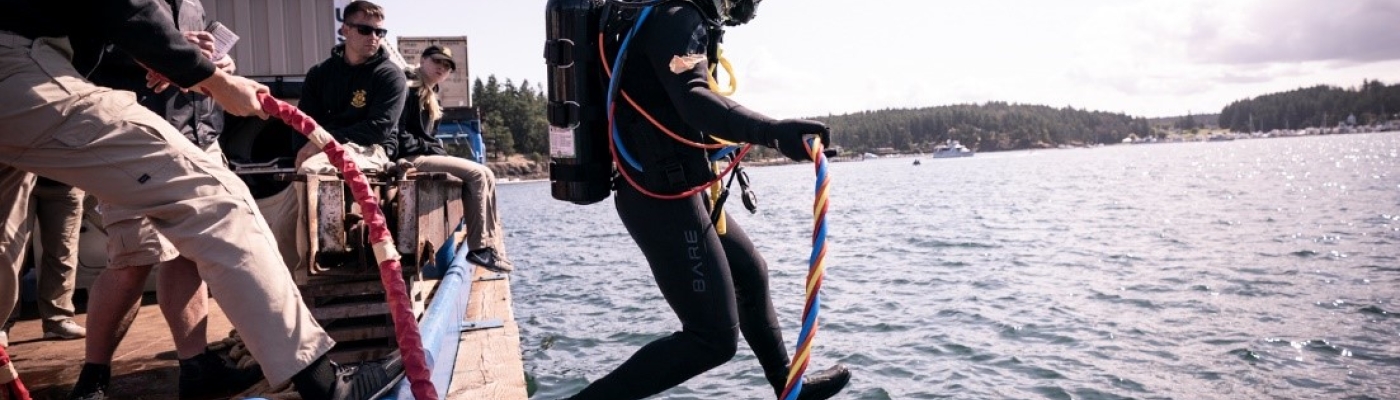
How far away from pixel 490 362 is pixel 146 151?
269 cm

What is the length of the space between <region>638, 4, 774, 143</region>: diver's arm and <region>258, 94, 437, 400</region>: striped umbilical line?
108cm

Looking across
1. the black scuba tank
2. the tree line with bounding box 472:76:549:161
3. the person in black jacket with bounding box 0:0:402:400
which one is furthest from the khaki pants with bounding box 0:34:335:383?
the tree line with bounding box 472:76:549:161

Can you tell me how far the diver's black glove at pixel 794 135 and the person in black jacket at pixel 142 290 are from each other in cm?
224

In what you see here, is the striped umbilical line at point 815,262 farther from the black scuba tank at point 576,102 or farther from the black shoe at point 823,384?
the black scuba tank at point 576,102

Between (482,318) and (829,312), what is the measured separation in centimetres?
916

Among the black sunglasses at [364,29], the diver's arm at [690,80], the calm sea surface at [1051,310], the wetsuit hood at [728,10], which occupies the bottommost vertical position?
the calm sea surface at [1051,310]

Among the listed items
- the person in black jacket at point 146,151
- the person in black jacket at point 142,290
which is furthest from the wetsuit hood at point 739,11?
the person in black jacket at point 142,290

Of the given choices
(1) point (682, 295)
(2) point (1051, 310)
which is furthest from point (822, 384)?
(2) point (1051, 310)

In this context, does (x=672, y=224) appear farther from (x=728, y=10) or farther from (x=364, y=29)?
(x=364, y=29)

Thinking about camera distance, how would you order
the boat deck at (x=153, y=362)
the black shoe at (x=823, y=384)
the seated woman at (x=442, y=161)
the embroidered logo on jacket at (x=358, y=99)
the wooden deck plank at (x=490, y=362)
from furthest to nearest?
the seated woman at (x=442, y=161) < the embroidered logo on jacket at (x=358, y=99) < the wooden deck plank at (x=490, y=362) < the boat deck at (x=153, y=362) < the black shoe at (x=823, y=384)

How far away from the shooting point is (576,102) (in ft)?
12.6

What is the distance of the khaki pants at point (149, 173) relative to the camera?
9.84 ft

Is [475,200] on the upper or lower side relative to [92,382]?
upper

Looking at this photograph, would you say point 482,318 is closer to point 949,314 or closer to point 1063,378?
point 1063,378
